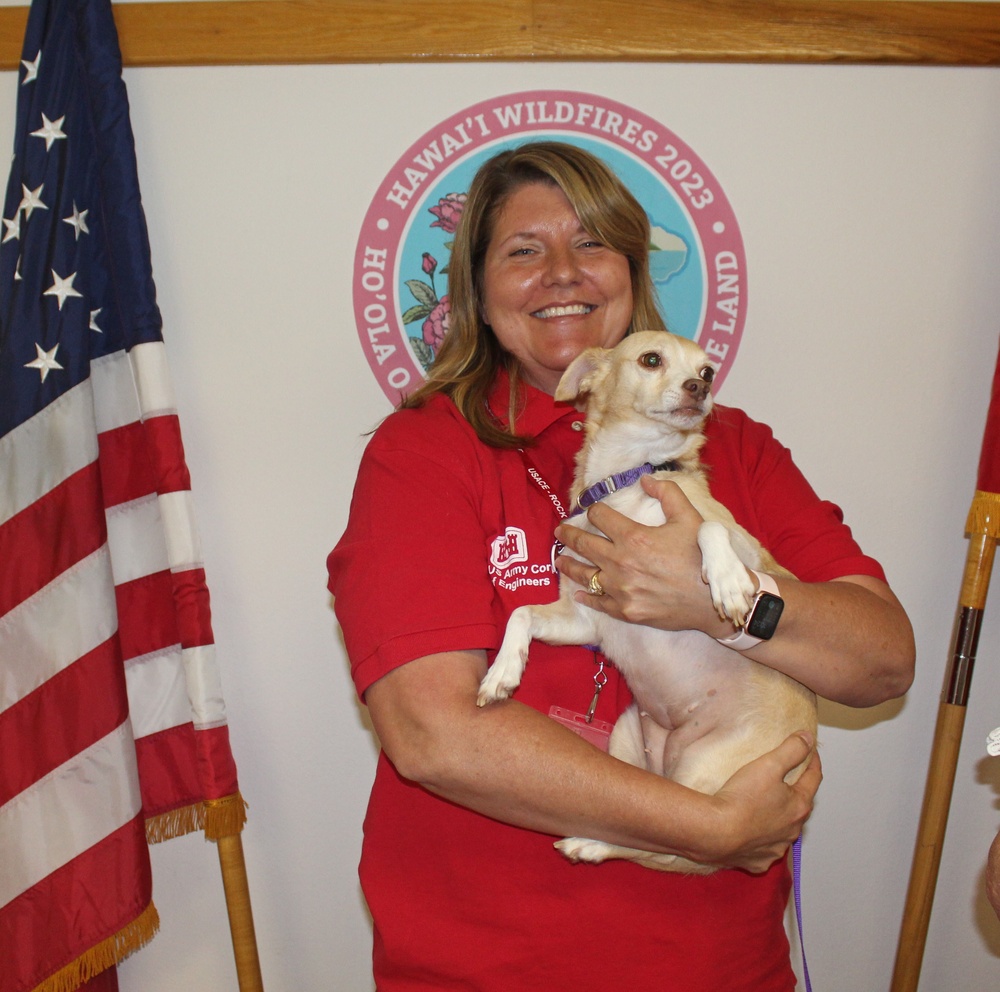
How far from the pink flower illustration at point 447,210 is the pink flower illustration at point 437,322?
186 mm

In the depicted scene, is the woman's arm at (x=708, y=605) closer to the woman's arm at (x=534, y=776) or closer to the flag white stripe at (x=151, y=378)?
the woman's arm at (x=534, y=776)

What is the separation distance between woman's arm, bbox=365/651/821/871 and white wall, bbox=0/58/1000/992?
3.83 feet

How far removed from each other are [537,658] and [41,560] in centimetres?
118

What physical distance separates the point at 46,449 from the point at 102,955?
1.15 metres

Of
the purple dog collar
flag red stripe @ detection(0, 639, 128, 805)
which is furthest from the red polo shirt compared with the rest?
flag red stripe @ detection(0, 639, 128, 805)

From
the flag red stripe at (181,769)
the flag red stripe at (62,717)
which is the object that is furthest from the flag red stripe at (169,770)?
the flag red stripe at (62,717)

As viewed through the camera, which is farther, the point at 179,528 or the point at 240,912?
the point at 240,912

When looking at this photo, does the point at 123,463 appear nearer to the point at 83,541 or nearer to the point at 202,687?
the point at 83,541

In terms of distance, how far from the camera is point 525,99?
7.60 feet

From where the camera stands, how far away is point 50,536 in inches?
79.4

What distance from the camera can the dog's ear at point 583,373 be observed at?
169 centimetres

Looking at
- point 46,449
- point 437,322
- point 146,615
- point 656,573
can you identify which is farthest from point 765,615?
point 46,449

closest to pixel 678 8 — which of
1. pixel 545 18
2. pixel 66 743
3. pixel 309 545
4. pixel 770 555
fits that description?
pixel 545 18

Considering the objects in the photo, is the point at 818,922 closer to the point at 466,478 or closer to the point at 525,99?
the point at 466,478
